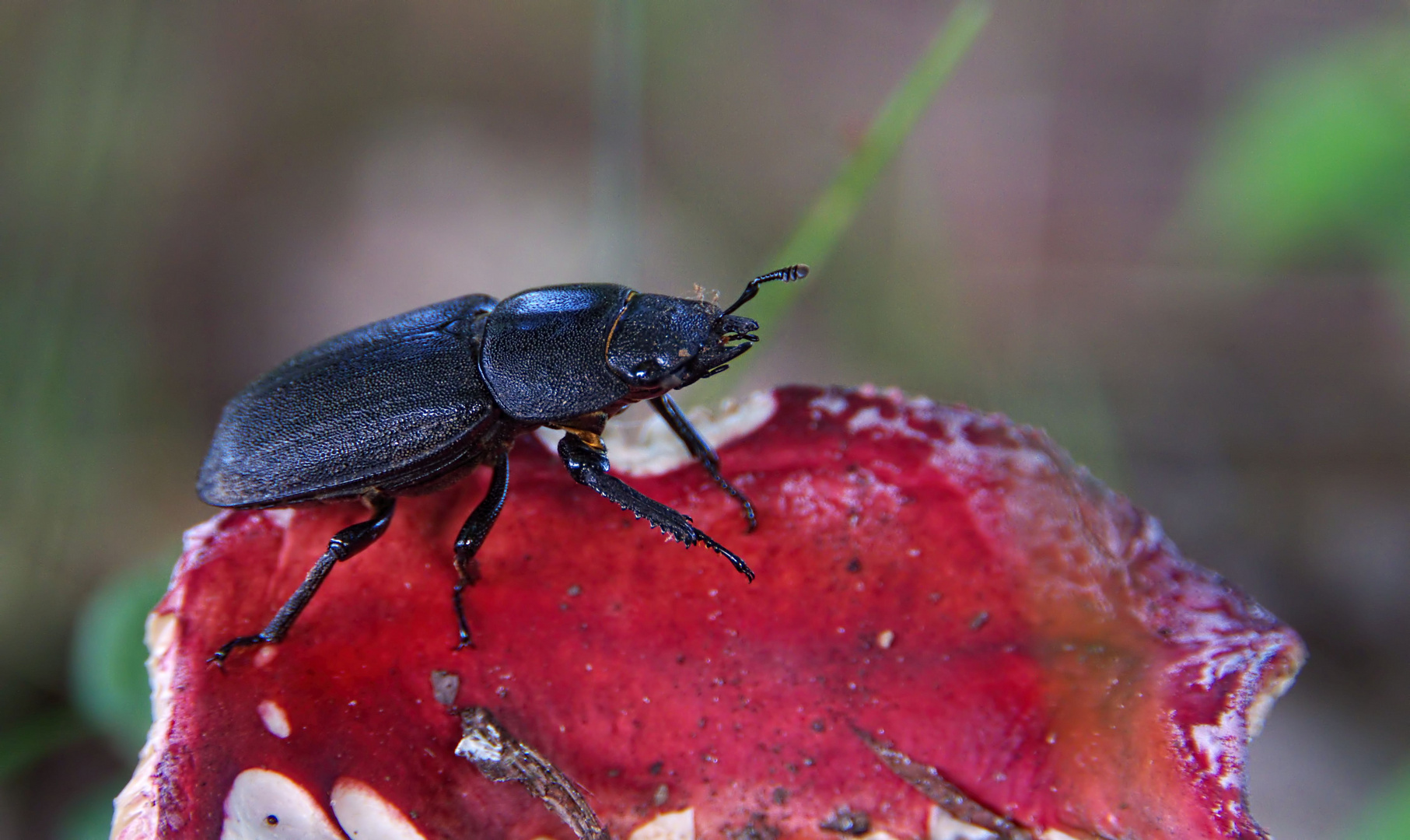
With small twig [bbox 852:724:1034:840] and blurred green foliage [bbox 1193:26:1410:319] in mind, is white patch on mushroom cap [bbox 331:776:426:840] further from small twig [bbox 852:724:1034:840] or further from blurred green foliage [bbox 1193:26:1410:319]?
blurred green foliage [bbox 1193:26:1410:319]

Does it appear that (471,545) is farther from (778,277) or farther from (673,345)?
(778,277)

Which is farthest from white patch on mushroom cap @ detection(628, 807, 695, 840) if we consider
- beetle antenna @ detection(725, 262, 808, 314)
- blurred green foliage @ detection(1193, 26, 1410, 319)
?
blurred green foliage @ detection(1193, 26, 1410, 319)

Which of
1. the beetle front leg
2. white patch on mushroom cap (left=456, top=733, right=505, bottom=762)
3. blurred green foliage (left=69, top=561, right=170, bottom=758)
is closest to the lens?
white patch on mushroom cap (left=456, top=733, right=505, bottom=762)

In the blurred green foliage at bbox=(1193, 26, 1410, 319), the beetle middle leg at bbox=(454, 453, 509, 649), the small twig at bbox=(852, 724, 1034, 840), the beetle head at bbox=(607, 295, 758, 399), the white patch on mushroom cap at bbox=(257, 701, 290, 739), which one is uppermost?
the blurred green foliage at bbox=(1193, 26, 1410, 319)

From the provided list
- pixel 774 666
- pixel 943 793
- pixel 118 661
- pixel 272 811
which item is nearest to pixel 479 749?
pixel 272 811

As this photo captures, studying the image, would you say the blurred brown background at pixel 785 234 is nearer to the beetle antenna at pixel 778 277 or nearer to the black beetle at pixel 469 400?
the black beetle at pixel 469 400
